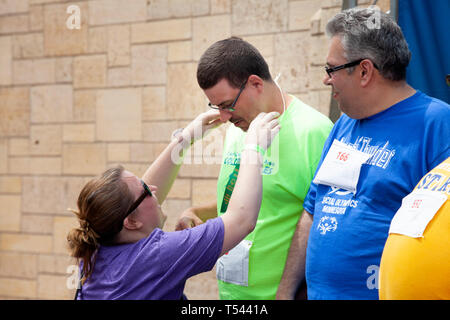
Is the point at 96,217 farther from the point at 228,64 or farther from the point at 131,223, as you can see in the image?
the point at 228,64


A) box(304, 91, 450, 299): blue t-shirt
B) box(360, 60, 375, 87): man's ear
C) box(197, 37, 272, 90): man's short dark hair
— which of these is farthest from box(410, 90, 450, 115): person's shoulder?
box(197, 37, 272, 90): man's short dark hair

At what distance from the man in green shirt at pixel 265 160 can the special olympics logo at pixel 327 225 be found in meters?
0.30

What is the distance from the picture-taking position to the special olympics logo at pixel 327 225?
6.10 ft

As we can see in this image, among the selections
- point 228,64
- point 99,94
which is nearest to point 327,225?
point 228,64

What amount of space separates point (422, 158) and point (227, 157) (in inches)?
39.2

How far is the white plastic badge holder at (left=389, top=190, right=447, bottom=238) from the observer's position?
3.83 feet

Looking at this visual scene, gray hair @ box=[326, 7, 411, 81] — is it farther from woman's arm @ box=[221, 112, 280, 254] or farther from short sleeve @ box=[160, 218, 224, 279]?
short sleeve @ box=[160, 218, 224, 279]

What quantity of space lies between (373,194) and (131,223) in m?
0.83

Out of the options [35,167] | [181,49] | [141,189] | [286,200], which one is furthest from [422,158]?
[35,167]

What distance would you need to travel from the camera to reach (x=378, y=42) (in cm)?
183

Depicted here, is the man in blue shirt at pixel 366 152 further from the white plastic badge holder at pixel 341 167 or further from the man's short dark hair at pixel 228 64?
the man's short dark hair at pixel 228 64

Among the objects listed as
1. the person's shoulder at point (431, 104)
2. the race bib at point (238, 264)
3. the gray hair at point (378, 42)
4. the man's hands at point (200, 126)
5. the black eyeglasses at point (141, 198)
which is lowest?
the race bib at point (238, 264)

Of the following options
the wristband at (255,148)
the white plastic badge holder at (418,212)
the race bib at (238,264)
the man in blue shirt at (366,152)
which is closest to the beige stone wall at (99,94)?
the race bib at (238,264)

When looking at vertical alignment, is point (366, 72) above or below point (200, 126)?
above
